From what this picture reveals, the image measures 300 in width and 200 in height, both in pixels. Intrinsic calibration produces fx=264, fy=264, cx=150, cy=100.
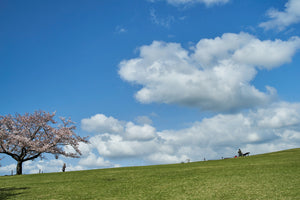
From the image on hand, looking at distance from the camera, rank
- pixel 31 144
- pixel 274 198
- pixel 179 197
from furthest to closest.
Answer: pixel 31 144 → pixel 179 197 → pixel 274 198

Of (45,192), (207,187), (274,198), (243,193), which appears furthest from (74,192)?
(274,198)

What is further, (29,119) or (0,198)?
(29,119)

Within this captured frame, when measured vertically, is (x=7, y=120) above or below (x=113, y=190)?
above

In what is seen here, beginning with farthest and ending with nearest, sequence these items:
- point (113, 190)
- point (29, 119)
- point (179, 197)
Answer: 1. point (29, 119)
2. point (113, 190)
3. point (179, 197)

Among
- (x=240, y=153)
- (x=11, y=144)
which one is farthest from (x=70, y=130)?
(x=240, y=153)

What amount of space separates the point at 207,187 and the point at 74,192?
9.85 m

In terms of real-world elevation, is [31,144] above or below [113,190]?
above

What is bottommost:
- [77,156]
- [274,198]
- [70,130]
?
[274,198]

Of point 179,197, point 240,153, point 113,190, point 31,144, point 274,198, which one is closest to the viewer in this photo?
point 274,198

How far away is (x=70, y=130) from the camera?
50.9 meters

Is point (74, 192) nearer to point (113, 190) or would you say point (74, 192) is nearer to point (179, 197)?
point (113, 190)

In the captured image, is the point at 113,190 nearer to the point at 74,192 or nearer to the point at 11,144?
the point at 74,192

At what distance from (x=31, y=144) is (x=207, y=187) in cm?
3743

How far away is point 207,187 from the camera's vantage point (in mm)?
18453
